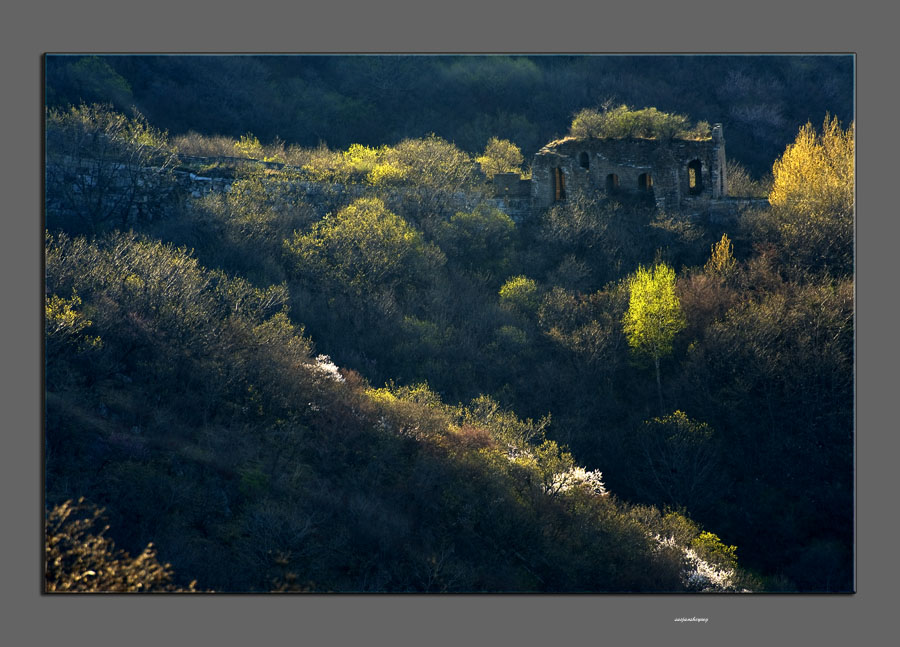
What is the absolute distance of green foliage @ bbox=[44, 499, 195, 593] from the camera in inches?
631

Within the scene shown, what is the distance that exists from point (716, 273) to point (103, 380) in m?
18.0

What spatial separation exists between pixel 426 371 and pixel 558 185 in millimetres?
11093

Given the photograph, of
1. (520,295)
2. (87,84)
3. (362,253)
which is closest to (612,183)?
(520,295)

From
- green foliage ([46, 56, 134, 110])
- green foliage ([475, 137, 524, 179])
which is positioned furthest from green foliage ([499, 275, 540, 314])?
green foliage ([46, 56, 134, 110])

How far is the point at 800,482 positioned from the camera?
2559cm

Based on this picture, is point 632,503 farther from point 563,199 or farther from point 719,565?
point 563,199

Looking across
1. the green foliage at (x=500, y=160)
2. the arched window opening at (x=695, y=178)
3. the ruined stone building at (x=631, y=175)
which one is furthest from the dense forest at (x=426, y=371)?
the arched window opening at (x=695, y=178)

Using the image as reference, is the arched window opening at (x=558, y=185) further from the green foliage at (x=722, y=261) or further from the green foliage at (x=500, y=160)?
the green foliage at (x=722, y=261)

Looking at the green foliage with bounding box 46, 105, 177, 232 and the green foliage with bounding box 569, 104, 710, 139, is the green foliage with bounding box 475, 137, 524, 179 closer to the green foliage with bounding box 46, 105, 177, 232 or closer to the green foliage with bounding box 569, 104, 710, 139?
the green foliage with bounding box 569, 104, 710, 139

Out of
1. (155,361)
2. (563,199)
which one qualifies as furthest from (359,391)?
(563,199)

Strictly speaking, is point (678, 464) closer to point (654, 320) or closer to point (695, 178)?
point (654, 320)

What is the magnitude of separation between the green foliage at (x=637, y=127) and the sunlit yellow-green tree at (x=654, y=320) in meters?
7.95

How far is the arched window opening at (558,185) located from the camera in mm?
36062

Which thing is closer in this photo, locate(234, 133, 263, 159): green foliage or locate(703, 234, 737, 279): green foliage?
locate(703, 234, 737, 279): green foliage
